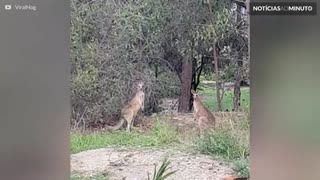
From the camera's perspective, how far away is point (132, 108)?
2258 millimetres

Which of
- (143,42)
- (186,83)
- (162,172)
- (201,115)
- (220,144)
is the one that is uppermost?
(143,42)

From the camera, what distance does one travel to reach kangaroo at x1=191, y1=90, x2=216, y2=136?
7.39ft

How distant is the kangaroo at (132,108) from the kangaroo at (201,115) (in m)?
0.22

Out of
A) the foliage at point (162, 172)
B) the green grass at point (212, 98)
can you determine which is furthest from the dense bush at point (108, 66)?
the foliage at point (162, 172)

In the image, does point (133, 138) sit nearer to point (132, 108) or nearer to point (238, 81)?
point (132, 108)

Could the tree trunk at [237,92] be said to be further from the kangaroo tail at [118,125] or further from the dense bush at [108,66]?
the kangaroo tail at [118,125]

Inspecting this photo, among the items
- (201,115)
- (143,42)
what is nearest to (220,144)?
(201,115)

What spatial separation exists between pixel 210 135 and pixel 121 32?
1.85 feet

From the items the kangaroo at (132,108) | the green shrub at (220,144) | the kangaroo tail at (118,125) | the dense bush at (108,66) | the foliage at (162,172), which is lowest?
the foliage at (162,172)

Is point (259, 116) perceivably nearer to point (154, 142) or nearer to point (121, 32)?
point (154, 142)

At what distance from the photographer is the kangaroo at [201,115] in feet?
7.39

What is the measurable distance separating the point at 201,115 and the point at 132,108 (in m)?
0.29

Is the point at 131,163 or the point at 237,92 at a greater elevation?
the point at 237,92

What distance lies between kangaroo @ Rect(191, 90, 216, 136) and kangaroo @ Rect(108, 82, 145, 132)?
0.22 m
